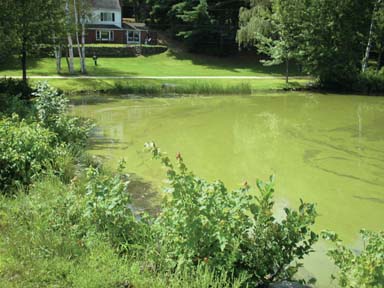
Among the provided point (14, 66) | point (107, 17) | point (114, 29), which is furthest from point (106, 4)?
point (14, 66)

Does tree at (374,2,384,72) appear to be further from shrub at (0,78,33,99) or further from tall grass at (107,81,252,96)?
shrub at (0,78,33,99)

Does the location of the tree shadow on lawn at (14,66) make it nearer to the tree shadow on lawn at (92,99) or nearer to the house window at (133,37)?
the tree shadow on lawn at (92,99)

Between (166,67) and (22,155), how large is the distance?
30.6 m

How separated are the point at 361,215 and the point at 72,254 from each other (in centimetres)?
517

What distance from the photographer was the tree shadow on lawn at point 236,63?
3666cm

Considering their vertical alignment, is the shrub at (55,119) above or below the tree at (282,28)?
below

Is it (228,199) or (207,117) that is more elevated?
(228,199)

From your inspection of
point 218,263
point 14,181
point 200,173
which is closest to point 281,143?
point 200,173

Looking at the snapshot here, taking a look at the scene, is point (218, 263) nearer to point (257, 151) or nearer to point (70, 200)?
point (70, 200)

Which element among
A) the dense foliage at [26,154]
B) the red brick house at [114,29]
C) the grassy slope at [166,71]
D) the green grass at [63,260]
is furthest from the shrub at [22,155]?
the red brick house at [114,29]

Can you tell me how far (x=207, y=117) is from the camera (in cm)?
1755

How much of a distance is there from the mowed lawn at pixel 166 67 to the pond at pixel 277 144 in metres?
9.51

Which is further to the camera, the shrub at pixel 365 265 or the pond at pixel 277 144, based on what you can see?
the pond at pixel 277 144

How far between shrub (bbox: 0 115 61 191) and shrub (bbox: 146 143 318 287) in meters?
2.86
